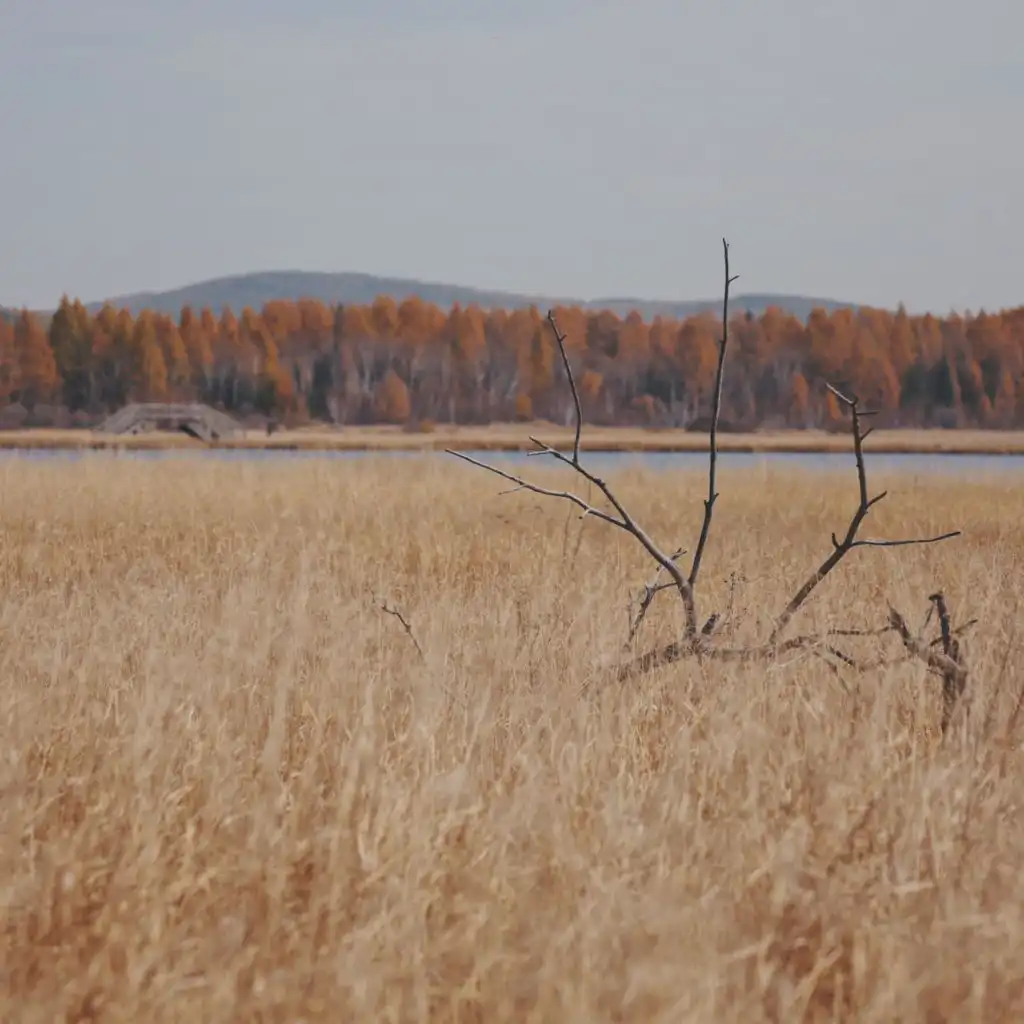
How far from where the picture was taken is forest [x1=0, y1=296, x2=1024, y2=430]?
7519 cm

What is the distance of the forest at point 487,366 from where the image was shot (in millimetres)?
75188

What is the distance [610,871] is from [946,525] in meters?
8.70

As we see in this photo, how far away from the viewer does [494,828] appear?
111 inches

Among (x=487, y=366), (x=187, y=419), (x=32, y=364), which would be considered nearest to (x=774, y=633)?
(x=187, y=419)

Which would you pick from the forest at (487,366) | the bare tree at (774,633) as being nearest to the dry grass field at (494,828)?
the bare tree at (774,633)

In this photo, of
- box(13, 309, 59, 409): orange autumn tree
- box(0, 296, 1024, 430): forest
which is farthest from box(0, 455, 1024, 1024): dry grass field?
box(13, 309, 59, 409): orange autumn tree

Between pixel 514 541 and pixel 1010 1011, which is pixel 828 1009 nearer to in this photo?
pixel 1010 1011

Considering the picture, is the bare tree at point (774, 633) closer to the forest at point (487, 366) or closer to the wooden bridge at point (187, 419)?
the wooden bridge at point (187, 419)

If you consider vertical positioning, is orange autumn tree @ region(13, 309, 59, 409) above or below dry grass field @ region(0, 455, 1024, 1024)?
above

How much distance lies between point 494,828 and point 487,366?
3155 inches

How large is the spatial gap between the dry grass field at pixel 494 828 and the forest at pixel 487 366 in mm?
68660

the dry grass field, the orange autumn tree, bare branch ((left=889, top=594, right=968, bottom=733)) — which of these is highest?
the orange autumn tree

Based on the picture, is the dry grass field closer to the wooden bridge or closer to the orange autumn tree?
the wooden bridge

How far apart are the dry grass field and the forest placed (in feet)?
225
